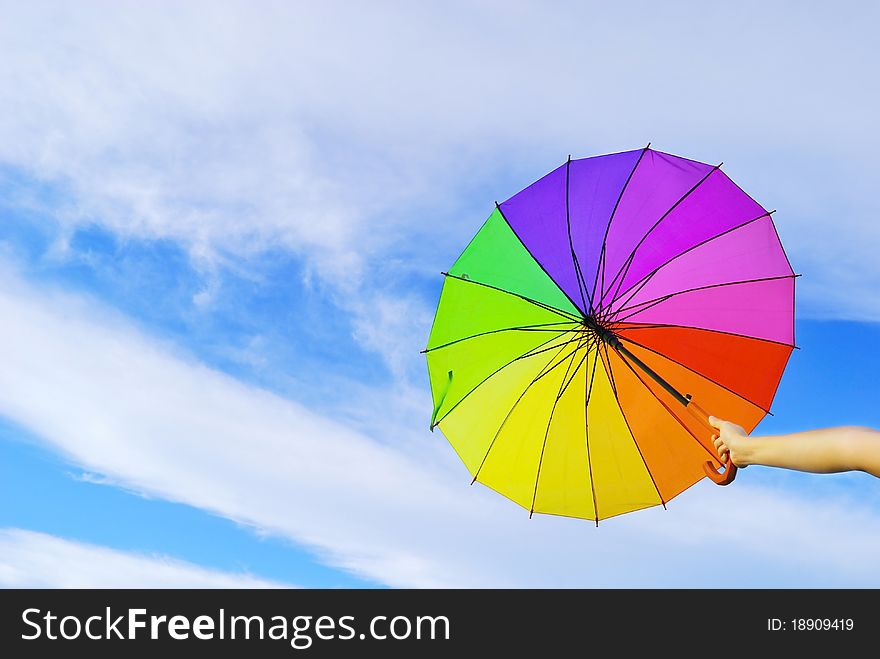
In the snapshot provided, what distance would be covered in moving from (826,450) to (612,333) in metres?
Result: 4.45

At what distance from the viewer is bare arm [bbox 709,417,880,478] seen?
1.97 metres

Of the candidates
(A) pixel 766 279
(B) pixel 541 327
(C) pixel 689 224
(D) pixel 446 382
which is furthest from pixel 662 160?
(D) pixel 446 382

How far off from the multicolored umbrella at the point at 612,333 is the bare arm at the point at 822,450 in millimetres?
4055

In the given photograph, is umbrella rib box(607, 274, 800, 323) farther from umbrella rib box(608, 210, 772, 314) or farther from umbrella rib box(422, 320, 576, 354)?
umbrella rib box(422, 320, 576, 354)

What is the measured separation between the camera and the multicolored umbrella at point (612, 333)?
656 cm

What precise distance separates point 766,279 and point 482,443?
2.90 m

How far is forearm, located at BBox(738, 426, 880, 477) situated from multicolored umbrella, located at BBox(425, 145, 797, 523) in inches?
163

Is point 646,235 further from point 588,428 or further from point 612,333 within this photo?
point 588,428

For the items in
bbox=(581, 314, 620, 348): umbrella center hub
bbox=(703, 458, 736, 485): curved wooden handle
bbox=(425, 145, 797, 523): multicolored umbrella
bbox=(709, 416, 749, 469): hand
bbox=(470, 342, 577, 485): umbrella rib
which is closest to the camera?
bbox=(709, 416, 749, 469): hand

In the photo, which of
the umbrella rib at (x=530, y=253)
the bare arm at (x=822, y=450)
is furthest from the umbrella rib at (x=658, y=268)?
the bare arm at (x=822, y=450)

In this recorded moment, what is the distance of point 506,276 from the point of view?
672 centimetres

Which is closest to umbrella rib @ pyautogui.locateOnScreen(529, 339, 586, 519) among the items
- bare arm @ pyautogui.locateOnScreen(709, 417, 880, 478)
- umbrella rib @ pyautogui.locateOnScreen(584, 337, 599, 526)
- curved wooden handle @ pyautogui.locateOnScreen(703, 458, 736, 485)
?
umbrella rib @ pyautogui.locateOnScreen(584, 337, 599, 526)

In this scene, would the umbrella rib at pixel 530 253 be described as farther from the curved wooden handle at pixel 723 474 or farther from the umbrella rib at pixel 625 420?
the curved wooden handle at pixel 723 474

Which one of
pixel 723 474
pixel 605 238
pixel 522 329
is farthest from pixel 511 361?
pixel 723 474
